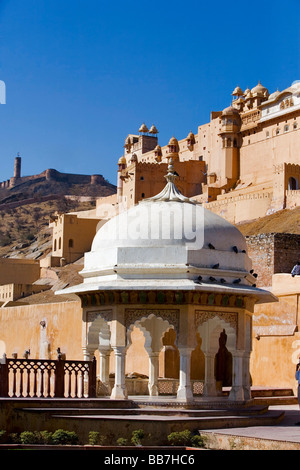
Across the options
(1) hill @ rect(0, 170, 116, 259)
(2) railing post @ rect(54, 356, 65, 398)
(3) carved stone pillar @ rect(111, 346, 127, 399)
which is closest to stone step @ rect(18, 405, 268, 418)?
(3) carved stone pillar @ rect(111, 346, 127, 399)

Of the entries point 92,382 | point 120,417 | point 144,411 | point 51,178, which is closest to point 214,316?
point 144,411

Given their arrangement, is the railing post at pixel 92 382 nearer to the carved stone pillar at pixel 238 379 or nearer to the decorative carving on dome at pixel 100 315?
the decorative carving on dome at pixel 100 315

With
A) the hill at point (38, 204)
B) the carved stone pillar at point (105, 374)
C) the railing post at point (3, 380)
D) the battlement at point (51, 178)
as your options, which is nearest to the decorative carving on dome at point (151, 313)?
the carved stone pillar at point (105, 374)

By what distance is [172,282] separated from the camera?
11805 millimetres

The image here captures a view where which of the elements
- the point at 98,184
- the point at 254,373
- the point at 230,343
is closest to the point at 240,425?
the point at 230,343

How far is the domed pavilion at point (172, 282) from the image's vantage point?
11797 mm

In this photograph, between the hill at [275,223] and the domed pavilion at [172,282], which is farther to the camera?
the hill at [275,223]

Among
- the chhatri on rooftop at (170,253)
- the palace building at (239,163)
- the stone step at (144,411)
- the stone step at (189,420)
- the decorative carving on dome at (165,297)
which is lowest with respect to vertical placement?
the stone step at (189,420)

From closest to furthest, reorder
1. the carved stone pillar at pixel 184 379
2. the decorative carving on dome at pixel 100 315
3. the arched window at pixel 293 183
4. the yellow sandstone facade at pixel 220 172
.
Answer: the carved stone pillar at pixel 184 379, the decorative carving on dome at pixel 100 315, the yellow sandstone facade at pixel 220 172, the arched window at pixel 293 183

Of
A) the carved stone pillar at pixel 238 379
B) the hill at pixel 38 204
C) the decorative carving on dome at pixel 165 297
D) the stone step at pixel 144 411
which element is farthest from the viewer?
the hill at pixel 38 204

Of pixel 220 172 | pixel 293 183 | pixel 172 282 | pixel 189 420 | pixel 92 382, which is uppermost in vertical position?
pixel 220 172

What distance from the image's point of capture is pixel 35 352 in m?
21.5

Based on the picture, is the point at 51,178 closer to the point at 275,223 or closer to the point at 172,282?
the point at 275,223
